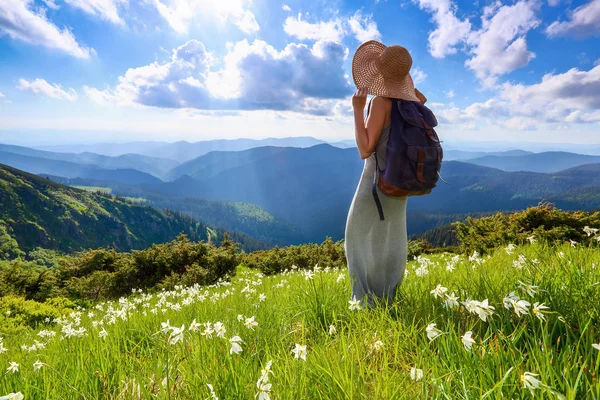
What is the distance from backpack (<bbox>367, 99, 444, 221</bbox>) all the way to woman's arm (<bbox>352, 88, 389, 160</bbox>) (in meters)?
0.16

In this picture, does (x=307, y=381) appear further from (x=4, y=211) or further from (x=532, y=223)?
(x=4, y=211)

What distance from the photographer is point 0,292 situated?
55.8 feet

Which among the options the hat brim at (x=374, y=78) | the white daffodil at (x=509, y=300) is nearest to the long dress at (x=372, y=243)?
the hat brim at (x=374, y=78)

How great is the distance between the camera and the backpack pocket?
134 inches

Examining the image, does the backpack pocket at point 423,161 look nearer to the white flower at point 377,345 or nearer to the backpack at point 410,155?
the backpack at point 410,155

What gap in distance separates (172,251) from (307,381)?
20.4 meters

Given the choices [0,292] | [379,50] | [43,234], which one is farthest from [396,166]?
[43,234]

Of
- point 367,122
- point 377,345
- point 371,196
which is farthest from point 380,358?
point 367,122

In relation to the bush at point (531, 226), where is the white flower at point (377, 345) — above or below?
above

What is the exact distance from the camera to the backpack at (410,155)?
3420 mm

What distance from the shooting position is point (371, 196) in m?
3.85

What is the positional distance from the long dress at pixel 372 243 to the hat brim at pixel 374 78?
79 centimetres

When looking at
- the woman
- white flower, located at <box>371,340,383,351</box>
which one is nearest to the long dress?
the woman

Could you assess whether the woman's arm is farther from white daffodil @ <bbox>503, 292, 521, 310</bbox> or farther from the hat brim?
white daffodil @ <bbox>503, 292, 521, 310</bbox>
